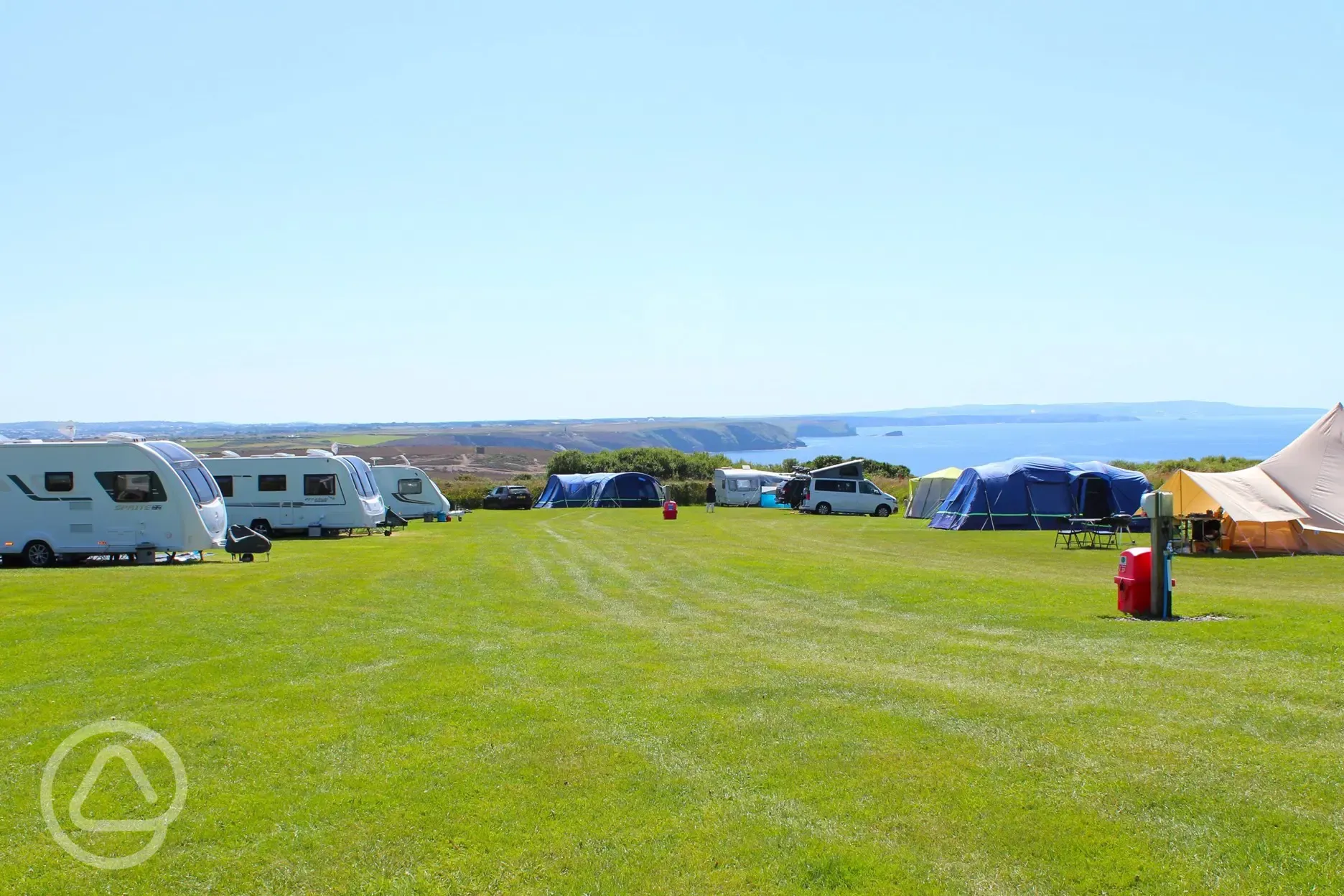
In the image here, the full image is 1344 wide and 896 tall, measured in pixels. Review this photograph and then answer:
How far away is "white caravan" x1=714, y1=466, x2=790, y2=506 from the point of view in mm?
46250

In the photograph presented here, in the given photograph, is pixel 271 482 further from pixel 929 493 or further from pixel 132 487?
pixel 929 493

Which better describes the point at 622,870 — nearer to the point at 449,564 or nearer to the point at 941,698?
the point at 941,698

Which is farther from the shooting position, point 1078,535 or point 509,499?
point 509,499

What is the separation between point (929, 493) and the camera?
118 feet

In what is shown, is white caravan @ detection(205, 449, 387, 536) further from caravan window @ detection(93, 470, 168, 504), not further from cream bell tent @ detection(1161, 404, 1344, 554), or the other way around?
cream bell tent @ detection(1161, 404, 1344, 554)

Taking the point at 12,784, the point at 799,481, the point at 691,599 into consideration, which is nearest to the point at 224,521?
the point at 691,599

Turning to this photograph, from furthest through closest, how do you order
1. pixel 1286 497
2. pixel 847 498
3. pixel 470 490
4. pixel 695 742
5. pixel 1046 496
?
1. pixel 470 490
2. pixel 847 498
3. pixel 1046 496
4. pixel 1286 497
5. pixel 695 742

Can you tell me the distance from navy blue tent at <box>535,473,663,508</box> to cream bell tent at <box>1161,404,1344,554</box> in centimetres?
2551

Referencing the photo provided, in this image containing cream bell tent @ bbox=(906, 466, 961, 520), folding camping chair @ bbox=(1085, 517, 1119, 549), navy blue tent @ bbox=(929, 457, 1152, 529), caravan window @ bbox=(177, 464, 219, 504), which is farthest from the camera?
cream bell tent @ bbox=(906, 466, 961, 520)

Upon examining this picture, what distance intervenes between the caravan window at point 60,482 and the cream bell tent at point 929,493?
24.6m

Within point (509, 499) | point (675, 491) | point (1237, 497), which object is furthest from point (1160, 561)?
point (675, 491)

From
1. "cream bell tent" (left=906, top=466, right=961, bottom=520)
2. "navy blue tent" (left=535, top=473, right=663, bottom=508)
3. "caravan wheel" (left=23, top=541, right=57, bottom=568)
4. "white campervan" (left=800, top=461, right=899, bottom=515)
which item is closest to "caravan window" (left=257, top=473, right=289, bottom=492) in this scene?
"caravan wheel" (left=23, top=541, right=57, bottom=568)

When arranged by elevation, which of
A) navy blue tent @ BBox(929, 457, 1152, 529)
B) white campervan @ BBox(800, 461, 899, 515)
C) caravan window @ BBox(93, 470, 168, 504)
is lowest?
white campervan @ BBox(800, 461, 899, 515)

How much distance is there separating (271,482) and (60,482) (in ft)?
25.3
